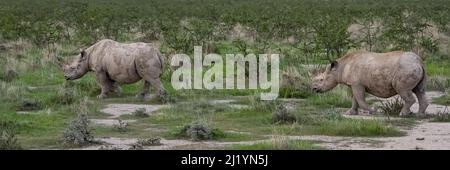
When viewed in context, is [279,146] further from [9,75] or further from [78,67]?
[9,75]

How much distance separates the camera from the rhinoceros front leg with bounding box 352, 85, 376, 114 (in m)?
16.6

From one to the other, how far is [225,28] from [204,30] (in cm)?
506

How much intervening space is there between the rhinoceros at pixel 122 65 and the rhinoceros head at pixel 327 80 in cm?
356

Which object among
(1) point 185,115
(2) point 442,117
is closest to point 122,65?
(1) point 185,115

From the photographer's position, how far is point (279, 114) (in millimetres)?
15383

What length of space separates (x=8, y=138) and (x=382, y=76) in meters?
7.46

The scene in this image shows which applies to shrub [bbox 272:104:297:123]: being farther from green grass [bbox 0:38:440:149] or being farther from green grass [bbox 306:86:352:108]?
green grass [bbox 306:86:352:108]

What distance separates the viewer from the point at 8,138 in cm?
1271

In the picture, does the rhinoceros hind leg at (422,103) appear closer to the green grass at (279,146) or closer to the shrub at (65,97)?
the green grass at (279,146)

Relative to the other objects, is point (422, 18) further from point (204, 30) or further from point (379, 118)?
point (379, 118)

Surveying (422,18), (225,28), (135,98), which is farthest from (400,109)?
(422,18)

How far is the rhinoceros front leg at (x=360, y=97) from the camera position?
16609 mm

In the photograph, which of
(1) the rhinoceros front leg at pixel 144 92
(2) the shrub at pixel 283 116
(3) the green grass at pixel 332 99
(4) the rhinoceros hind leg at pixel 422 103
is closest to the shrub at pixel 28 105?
(1) the rhinoceros front leg at pixel 144 92

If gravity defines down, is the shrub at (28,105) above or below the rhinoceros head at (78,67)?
Answer: below
